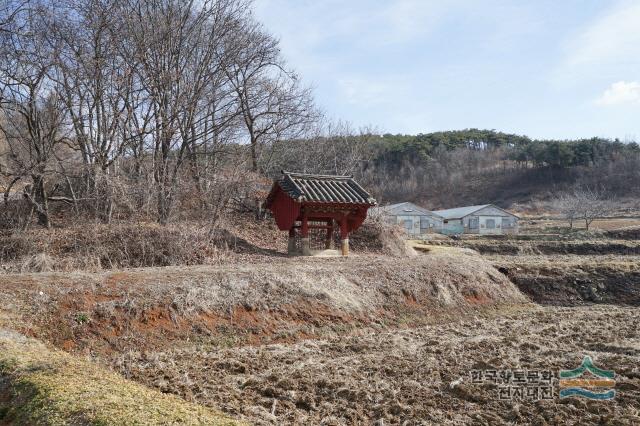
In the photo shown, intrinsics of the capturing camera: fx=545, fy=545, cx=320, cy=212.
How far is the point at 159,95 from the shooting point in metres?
17.3

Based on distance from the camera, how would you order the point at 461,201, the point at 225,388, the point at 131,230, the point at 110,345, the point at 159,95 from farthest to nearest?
the point at 461,201 < the point at 159,95 < the point at 131,230 < the point at 110,345 < the point at 225,388

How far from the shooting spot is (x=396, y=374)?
7.18 m

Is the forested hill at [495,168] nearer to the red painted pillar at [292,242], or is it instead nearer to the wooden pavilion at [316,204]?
the wooden pavilion at [316,204]

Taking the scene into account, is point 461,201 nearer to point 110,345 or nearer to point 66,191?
point 66,191

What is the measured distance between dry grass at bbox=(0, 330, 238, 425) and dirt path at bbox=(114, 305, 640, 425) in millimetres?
847

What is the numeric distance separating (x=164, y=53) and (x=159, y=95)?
142 cm

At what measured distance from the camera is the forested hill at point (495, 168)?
7175cm

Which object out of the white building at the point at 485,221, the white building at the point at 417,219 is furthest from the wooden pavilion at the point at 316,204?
the white building at the point at 485,221

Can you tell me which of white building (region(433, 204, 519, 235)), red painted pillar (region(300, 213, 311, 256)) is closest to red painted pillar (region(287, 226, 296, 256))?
red painted pillar (region(300, 213, 311, 256))

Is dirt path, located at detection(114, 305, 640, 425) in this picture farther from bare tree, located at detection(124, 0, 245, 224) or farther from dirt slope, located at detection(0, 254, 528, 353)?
bare tree, located at detection(124, 0, 245, 224)

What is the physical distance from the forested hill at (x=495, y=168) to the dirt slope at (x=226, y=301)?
175ft

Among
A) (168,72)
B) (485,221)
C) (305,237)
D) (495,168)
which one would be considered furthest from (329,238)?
(495,168)

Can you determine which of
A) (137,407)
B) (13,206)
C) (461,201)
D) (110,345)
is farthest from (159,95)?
(461,201)

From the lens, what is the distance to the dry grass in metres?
4.23
